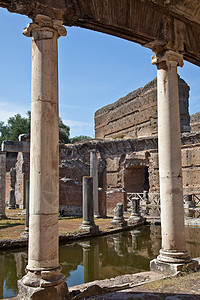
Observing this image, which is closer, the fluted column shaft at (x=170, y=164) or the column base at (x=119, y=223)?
the fluted column shaft at (x=170, y=164)

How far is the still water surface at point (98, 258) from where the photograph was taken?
245 inches

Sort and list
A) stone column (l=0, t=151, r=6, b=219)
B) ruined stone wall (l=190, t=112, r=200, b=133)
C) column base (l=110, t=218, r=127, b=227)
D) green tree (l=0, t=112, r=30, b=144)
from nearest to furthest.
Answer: column base (l=110, t=218, r=127, b=227) → stone column (l=0, t=151, r=6, b=219) → ruined stone wall (l=190, t=112, r=200, b=133) → green tree (l=0, t=112, r=30, b=144)

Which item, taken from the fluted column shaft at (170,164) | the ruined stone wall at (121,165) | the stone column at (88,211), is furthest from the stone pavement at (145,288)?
the ruined stone wall at (121,165)

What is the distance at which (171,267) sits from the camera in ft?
15.8

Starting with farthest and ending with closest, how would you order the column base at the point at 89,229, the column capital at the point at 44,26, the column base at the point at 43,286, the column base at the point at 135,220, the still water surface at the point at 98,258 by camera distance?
the column base at the point at 135,220 < the column base at the point at 89,229 < the still water surface at the point at 98,258 < the column capital at the point at 44,26 < the column base at the point at 43,286

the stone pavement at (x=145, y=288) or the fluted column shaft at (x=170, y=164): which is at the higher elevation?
the fluted column shaft at (x=170, y=164)

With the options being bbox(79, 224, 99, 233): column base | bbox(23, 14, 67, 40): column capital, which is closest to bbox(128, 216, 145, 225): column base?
bbox(79, 224, 99, 233): column base

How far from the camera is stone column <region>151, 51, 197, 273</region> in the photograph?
4.99 metres

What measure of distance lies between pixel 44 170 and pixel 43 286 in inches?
57.0

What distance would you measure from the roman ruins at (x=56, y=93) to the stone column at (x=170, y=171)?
17 mm

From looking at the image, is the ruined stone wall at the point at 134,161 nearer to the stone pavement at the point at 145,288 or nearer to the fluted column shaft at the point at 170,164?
the fluted column shaft at the point at 170,164

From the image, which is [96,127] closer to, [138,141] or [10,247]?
[138,141]

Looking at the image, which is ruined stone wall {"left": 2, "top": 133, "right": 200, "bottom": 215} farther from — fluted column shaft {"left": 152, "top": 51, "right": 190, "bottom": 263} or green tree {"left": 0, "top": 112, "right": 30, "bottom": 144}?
green tree {"left": 0, "top": 112, "right": 30, "bottom": 144}

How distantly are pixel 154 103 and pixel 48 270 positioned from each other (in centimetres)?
2708
